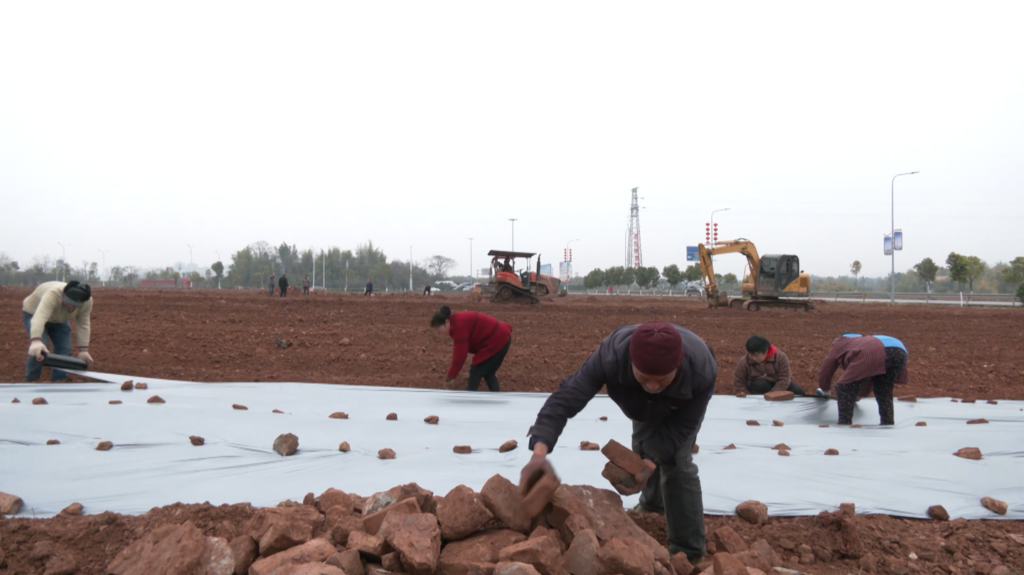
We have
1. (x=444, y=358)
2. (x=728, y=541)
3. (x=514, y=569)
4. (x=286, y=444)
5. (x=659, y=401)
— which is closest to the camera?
(x=514, y=569)

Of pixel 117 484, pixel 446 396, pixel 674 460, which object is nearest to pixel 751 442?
pixel 674 460

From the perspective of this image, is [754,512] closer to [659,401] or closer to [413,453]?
[659,401]

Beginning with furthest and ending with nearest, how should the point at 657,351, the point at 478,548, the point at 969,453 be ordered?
the point at 969,453, the point at 478,548, the point at 657,351

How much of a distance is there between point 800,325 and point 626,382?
14.1 meters

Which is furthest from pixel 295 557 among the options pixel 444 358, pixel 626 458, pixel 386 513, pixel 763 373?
pixel 444 358

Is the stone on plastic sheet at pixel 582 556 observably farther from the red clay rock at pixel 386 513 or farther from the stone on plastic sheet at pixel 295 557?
the stone on plastic sheet at pixel 295 557

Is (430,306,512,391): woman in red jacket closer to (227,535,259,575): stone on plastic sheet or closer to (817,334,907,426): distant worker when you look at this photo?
(817,334,907,426): distant worker

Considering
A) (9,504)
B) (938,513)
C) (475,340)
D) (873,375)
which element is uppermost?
(475,340)

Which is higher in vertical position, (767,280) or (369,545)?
(767,280)

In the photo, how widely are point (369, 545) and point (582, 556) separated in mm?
804

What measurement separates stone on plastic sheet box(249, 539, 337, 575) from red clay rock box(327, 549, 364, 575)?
0.07 metres

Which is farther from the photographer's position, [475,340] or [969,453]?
[475,340]

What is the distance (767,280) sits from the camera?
20.0 m

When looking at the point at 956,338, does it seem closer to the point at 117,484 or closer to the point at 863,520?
the point at 863,520
